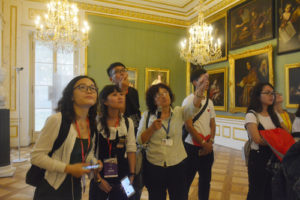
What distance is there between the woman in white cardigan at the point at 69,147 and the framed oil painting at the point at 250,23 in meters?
6.17

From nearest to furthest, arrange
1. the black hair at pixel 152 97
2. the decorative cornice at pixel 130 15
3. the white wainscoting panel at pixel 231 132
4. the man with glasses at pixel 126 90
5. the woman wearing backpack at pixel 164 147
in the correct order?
1. the woman wearing backpack at pixel 164 147
2. the black hair at pixel 152 97
3. the man with glasses at pixel 126 90
4. the white wainscoting panel at pixel 231 132
5. the decorative cornice at pixel 130 15

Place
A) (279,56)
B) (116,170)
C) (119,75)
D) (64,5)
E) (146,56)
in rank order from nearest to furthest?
1. (116,170)
2. (119,75)
3. (64,5)
4. (279,56)
5. (146,56)

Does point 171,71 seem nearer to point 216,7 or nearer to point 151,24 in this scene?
point 151,24

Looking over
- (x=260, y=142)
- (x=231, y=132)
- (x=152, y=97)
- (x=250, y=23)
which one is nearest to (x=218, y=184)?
(x=260, y=142)

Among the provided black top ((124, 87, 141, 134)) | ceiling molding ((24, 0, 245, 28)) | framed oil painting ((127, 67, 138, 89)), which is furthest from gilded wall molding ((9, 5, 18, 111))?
black top ((124, 87, 141, 134))

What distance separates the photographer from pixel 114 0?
8.36m

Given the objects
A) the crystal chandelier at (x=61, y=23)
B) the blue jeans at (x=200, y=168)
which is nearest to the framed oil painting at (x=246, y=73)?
the blue jeans at (x=200, y=168)

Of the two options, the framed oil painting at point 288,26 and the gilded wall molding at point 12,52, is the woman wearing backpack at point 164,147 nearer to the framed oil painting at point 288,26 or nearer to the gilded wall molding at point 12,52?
the framed oil painting at point 288,26

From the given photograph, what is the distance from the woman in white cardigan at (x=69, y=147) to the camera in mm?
1457

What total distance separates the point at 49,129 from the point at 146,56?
7.87 meters

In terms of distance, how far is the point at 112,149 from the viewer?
1887mm

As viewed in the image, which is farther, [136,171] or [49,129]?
[136,171]

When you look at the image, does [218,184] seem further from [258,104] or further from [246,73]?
[246,73]

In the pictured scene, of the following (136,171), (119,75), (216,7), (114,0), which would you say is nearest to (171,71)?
(216,7)
